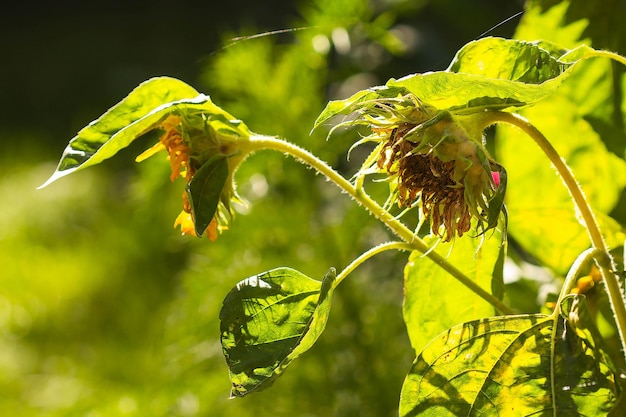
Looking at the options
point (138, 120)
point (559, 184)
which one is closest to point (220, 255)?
point (559, 184)

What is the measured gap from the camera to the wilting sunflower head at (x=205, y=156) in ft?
1.13

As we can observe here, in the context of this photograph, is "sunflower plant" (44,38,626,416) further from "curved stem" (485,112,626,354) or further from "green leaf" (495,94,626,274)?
"green leaf" (495,94,626,274)

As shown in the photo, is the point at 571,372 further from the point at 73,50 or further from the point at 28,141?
the point at 73,50

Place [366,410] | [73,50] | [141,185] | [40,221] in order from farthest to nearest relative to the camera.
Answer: [73,50], [40,221], [141,185], [366,410]

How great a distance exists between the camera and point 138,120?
0.32 m

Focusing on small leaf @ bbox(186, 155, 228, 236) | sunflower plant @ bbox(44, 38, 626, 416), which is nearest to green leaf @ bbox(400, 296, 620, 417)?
sunflower plant @ bbox(44, 38, 626, 416)

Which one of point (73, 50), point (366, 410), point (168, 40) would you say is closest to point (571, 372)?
point (366, 410)

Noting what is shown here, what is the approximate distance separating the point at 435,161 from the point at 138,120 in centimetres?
12

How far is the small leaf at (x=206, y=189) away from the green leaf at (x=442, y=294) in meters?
0.11

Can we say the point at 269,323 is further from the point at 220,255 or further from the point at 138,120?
the point at 220,255

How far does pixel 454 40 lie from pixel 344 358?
0.44 m

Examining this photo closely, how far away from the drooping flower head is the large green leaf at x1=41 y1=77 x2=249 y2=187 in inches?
2.8

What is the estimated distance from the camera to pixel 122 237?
48.6 inches

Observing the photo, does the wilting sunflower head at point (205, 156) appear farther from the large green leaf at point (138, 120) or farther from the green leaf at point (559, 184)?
the green leaf at point (559, 184)
